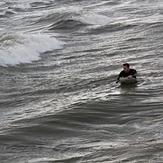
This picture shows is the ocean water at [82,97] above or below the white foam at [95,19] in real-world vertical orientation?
below

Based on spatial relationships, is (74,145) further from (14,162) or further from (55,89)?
(55,89)

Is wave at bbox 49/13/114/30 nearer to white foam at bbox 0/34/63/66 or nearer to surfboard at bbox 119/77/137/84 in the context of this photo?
white foam at bbox 0/34/63/66

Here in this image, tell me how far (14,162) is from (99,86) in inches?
240

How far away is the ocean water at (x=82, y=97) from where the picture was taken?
8438 millimetres

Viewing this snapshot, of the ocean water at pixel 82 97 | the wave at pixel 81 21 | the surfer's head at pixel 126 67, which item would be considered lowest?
the ocean water at pixel 82 97

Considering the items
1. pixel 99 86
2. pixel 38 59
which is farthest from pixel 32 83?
pixel 38 59

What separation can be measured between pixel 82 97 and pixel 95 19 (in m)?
19.3

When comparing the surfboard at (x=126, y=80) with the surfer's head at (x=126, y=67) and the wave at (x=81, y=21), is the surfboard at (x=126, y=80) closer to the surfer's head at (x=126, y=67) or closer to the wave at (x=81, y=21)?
the surfer's head at (x=126, y=67)

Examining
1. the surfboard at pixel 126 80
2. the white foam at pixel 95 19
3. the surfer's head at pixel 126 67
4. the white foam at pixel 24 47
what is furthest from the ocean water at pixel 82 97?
the white foam at pixel 95 19

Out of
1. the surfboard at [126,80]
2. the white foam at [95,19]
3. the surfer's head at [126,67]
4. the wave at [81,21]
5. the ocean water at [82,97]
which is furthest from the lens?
the white foam at [95,19]

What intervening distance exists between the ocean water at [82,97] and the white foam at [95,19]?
2928mm

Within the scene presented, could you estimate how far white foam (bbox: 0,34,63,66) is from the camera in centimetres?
1924

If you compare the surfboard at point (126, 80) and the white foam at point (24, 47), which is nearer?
the surfboard at point (126, 80)

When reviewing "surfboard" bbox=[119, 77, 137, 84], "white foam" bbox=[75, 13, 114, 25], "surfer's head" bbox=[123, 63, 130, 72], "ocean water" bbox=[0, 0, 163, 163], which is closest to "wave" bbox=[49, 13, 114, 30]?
"white foam" bbox=[75, 13, 114, 25]
